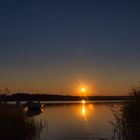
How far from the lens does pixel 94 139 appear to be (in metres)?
28.4

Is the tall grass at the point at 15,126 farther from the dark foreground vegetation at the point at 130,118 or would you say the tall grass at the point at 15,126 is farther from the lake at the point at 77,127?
the dark foreground vegetation at the point at 130,118

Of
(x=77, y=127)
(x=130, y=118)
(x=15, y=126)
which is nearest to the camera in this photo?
(x=130, y=118)

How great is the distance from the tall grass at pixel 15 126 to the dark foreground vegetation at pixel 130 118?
5.66m

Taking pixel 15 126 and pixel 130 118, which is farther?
pixel 15 126

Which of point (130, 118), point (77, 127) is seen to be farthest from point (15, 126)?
point (77, 127)

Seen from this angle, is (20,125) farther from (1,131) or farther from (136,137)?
(136,137)

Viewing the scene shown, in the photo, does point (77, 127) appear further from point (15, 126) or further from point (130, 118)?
point (130, 118)

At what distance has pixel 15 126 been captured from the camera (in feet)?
75.5

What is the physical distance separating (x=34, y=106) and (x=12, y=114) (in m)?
52.0

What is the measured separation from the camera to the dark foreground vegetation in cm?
2047

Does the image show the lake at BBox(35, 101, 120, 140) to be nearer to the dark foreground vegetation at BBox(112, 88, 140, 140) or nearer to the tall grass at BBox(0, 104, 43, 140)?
the dark foreground vegetation at BBox(112, 88, 140, 140)

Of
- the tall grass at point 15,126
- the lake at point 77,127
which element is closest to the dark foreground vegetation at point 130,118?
the lake at point 77,127

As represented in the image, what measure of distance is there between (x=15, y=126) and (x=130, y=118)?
21.8 ft

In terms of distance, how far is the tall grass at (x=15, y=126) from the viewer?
874 inches
